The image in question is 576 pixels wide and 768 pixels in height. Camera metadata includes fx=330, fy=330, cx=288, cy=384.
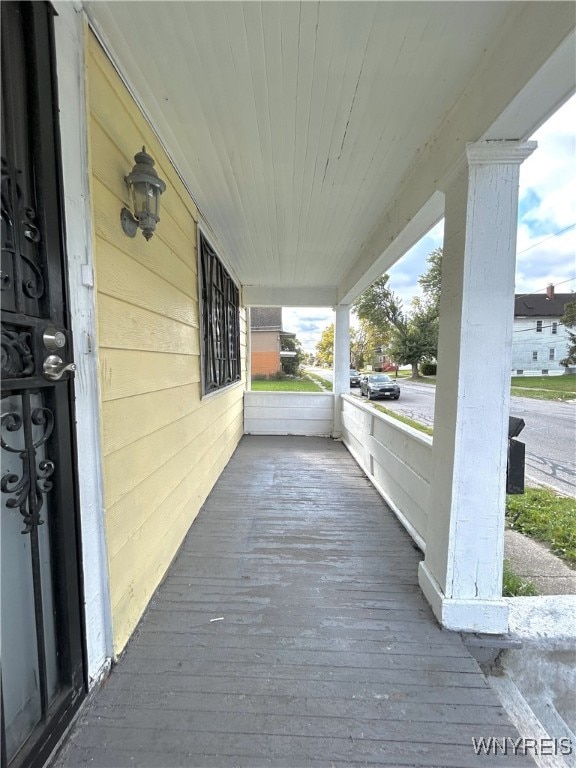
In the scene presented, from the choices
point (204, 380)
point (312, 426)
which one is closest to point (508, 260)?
point (204, 380)

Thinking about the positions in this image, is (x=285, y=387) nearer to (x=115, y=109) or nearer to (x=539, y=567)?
(x=539, y=567)


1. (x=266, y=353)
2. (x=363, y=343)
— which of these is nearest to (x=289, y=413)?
(x=266, y=353)

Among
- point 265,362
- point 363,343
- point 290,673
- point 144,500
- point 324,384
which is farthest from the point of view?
point 363,343

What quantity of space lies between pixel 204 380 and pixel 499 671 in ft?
8.21

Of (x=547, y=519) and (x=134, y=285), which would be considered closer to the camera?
(x=134, y=285)

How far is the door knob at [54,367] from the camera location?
100 centimetres

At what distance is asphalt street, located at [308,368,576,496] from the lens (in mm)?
3978

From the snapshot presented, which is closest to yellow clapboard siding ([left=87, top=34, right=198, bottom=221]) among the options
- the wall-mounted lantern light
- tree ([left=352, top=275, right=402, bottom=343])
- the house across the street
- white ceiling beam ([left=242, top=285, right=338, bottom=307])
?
the wall-mounted lantern light

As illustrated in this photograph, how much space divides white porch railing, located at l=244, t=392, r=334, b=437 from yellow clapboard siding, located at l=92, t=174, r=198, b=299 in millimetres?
3206

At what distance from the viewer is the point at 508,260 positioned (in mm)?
1433

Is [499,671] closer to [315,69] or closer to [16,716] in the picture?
[16,716]

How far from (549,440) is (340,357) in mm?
3869

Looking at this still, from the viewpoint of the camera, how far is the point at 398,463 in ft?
8.80

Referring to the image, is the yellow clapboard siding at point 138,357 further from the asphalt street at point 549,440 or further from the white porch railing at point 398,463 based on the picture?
the asphalt street at point 549,440
